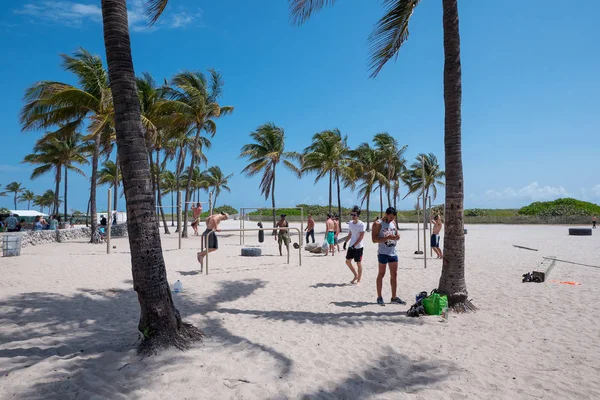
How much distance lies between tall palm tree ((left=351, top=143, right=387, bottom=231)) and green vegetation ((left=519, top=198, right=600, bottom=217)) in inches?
1086

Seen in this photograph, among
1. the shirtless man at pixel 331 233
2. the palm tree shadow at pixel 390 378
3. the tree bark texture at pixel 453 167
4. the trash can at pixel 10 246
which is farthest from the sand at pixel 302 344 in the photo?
the trash can at pixel 10 246

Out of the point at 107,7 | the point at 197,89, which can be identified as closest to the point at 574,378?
the point at 107,7

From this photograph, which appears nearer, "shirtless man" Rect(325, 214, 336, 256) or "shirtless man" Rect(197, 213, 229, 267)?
"shirtless man" Rect(197, 213, 229, 267)

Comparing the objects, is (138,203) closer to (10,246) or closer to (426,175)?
(10,246)

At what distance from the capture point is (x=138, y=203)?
4.02 m

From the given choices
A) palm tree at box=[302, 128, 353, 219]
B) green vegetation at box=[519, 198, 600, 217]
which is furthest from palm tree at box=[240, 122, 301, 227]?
green vegetation at box=[519, 198, 600, 217]

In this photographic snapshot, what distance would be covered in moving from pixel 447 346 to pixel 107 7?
5527 millimetres

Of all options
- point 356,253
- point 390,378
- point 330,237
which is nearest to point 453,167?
point 356,253

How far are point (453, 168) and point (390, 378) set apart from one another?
3.62 metres

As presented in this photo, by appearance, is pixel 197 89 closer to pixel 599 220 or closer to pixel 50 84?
pixel 50 84

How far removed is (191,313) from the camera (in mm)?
5914

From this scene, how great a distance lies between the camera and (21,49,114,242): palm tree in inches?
609

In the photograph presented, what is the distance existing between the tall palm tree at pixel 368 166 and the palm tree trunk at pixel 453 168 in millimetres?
26616

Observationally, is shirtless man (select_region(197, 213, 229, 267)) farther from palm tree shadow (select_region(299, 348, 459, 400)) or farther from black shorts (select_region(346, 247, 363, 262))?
palm tree shadow (select_region(299, 348, 459, 400))
